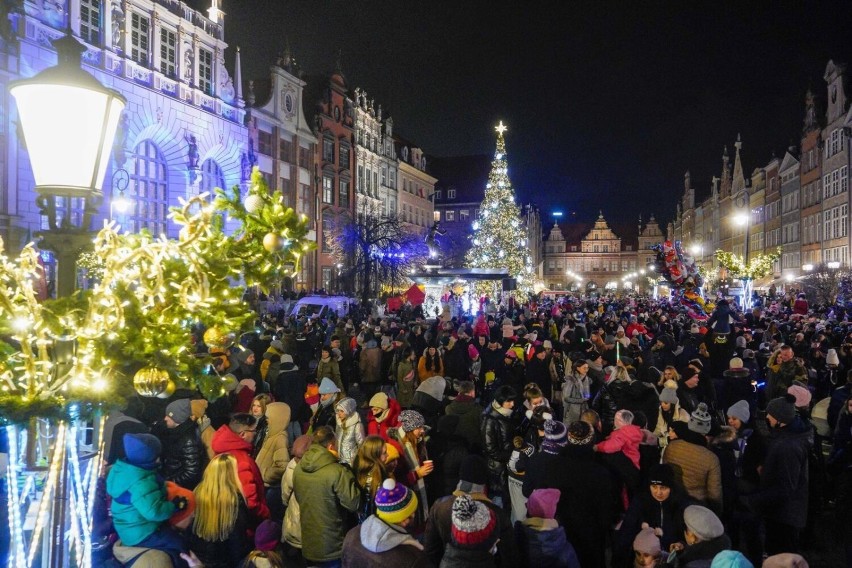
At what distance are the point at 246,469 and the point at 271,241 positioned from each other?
8.62 ft

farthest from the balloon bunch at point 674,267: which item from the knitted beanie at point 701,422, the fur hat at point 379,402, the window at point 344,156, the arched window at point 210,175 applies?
the window at point 344,156

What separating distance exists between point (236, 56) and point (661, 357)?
93.4ft

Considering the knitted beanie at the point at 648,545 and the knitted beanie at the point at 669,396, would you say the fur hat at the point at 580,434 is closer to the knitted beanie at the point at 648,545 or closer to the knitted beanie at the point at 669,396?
the knitted beanie at the point at 648,545

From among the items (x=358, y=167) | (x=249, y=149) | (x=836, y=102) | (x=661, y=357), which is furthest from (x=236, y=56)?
(x=836, y=102)

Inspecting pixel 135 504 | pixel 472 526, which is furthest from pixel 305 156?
pixel 472 526

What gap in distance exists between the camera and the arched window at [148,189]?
2700 cm

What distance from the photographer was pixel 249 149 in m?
33.6

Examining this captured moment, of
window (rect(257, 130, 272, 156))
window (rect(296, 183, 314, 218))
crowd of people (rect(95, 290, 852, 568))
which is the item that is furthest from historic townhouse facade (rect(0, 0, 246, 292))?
crowd of people (rect(95, 290, 852, 568))

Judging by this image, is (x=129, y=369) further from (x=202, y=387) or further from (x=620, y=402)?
(x=620, y=402)

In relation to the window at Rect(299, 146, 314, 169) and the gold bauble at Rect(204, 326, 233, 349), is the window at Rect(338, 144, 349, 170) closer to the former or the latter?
the window at Rect(299, 146, 314, 169)

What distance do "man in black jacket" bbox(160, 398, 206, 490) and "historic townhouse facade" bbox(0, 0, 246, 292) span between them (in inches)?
671

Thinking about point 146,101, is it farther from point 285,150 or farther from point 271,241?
point 271,241

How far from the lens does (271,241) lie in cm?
320

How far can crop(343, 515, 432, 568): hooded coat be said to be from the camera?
11.9 feet
